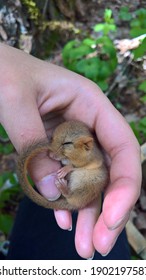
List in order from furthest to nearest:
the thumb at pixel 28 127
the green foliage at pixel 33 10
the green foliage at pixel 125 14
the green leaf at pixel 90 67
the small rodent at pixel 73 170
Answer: the green foliage at pixel 125 14
the green foliage at pixel 33 10
the green leaf at pixel 90 67
the small rodent at pixel 73 170
the thumb at pixel 28 127

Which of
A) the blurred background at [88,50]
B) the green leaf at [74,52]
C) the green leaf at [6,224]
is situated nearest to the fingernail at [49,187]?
the blurred background at [88,50]

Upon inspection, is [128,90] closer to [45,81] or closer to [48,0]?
[48,0]

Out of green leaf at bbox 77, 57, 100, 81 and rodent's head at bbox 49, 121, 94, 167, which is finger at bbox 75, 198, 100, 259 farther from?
green leaf at bbox 77, 57, 100, 81

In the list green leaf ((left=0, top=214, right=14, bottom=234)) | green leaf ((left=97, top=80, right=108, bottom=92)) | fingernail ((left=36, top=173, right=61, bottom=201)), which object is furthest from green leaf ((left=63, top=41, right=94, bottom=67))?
fingernail ((left=36, top=173, right=61, bottom=201))

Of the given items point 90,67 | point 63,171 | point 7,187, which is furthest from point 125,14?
point 63,171

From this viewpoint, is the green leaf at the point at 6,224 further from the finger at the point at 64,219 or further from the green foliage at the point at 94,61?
the green foliage at the point at 94,61

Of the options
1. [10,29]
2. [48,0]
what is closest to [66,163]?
[10,29]

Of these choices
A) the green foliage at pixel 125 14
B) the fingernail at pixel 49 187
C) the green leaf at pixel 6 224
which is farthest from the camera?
the green foliage at pixel 125 14
